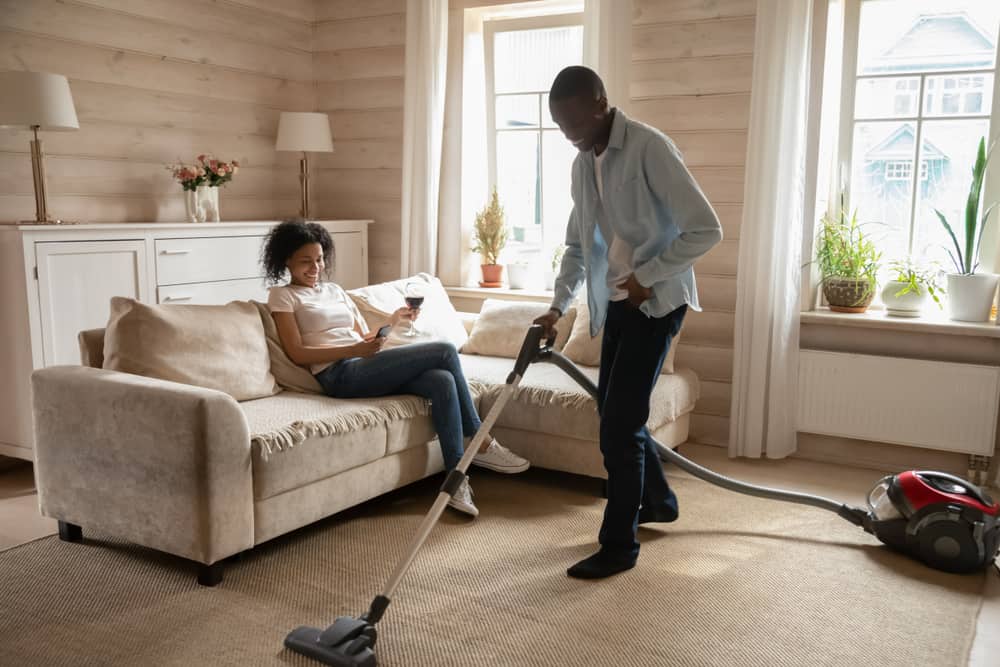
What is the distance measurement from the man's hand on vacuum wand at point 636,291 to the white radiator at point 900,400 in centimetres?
160

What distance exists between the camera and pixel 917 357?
12.1ft

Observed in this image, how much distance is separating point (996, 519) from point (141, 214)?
11.8 feet

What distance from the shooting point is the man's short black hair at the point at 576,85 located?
2.33 m

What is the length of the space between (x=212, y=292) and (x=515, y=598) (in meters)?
2.19

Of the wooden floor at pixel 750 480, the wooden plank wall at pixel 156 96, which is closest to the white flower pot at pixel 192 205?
the wooden plank wall at pixel 156 96

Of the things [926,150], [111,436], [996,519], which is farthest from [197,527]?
[926,150]

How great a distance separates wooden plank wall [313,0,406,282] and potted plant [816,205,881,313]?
222 centimetres

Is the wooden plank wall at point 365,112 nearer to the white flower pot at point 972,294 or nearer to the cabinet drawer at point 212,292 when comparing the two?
the cabinet drawer at point 212,292

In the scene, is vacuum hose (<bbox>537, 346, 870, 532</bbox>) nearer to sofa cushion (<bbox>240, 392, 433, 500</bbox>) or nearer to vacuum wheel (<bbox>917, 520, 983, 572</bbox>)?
vacuum wheel (<bbox>917, 520, 983, 572</bbox>)

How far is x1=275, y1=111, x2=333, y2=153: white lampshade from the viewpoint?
4.55m

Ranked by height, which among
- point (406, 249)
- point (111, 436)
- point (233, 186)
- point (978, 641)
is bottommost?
point (978, 641)

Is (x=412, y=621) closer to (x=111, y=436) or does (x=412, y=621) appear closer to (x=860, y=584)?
(x=111, y=436)

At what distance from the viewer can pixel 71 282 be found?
3.38 metres

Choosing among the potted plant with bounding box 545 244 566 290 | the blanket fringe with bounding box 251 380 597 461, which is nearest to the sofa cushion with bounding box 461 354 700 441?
the blanket fringe with bounding box 251 380 597 461
